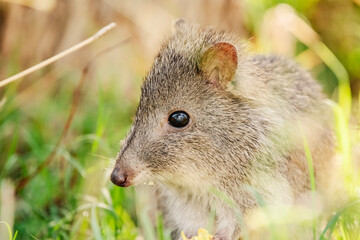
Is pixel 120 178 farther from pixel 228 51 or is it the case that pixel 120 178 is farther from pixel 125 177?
pixel 228 51

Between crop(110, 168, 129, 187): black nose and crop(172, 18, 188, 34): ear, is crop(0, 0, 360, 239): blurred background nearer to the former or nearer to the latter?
crop(172, 18, 188, 34): ear

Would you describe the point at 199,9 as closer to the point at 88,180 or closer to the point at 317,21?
the point at 317,21

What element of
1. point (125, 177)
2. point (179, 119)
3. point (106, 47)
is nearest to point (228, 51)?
point (179, 119)

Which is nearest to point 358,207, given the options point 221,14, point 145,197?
point 145,197

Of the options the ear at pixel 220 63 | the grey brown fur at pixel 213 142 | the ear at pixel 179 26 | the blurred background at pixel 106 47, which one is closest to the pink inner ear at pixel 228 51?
the ear at pixel 220 63

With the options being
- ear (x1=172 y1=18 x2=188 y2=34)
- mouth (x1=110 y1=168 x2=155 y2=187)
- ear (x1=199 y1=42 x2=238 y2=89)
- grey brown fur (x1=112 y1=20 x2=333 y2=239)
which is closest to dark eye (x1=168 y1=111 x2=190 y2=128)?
grey brown fur (x1=112 y1=20 x2=333 y2=239)

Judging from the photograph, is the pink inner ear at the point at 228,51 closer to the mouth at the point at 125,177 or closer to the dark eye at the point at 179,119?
the dark eye at the point at 179,119
